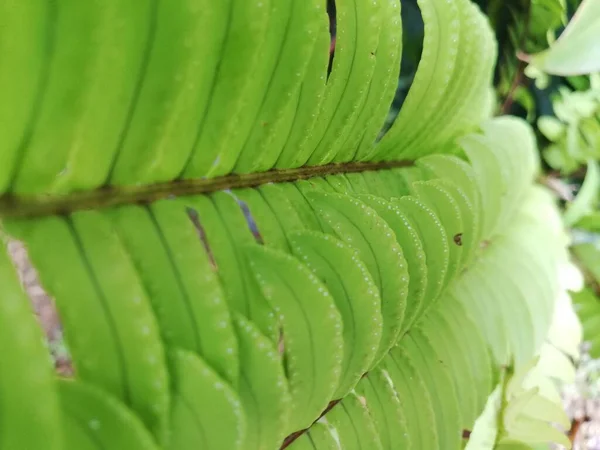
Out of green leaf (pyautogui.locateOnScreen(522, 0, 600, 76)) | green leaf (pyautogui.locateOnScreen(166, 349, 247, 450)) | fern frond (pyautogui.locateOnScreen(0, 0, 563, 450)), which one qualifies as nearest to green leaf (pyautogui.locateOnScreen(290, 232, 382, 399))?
fern frond (pyautogui.locateOnScreen(0, 0, 563, 450))

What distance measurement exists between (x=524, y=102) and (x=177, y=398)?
1254mm

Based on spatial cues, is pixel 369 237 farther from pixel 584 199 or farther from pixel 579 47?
pixel 584 199

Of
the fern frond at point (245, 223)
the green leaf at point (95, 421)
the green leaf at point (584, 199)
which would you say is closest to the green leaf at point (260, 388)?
the fern frond at point (245, 223)

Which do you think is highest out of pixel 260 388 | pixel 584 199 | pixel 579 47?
pixel 579 47

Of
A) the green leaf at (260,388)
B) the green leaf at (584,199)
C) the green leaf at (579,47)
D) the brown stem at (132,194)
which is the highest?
the green leaf at (579,47)

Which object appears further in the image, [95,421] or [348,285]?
[348,285]

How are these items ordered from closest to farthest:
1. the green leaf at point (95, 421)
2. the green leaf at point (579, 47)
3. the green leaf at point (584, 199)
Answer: the green leaf at point (95, 421) < the green leaf at point (579, 47) < the green leaf at point (584, 199)

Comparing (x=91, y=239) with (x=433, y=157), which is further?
(x=433, y=157)

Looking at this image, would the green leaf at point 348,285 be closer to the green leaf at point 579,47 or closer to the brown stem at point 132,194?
the brown stem at point 132,194

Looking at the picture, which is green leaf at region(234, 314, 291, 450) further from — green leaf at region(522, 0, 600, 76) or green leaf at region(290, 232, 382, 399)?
green leaf at region(522, 0, 600, 76)

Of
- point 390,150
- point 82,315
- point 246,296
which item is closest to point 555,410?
point 390,150

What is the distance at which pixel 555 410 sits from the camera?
0.80 m

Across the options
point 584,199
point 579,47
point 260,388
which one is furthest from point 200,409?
point 584,199

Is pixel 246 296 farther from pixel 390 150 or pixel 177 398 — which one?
pixel 390 150
